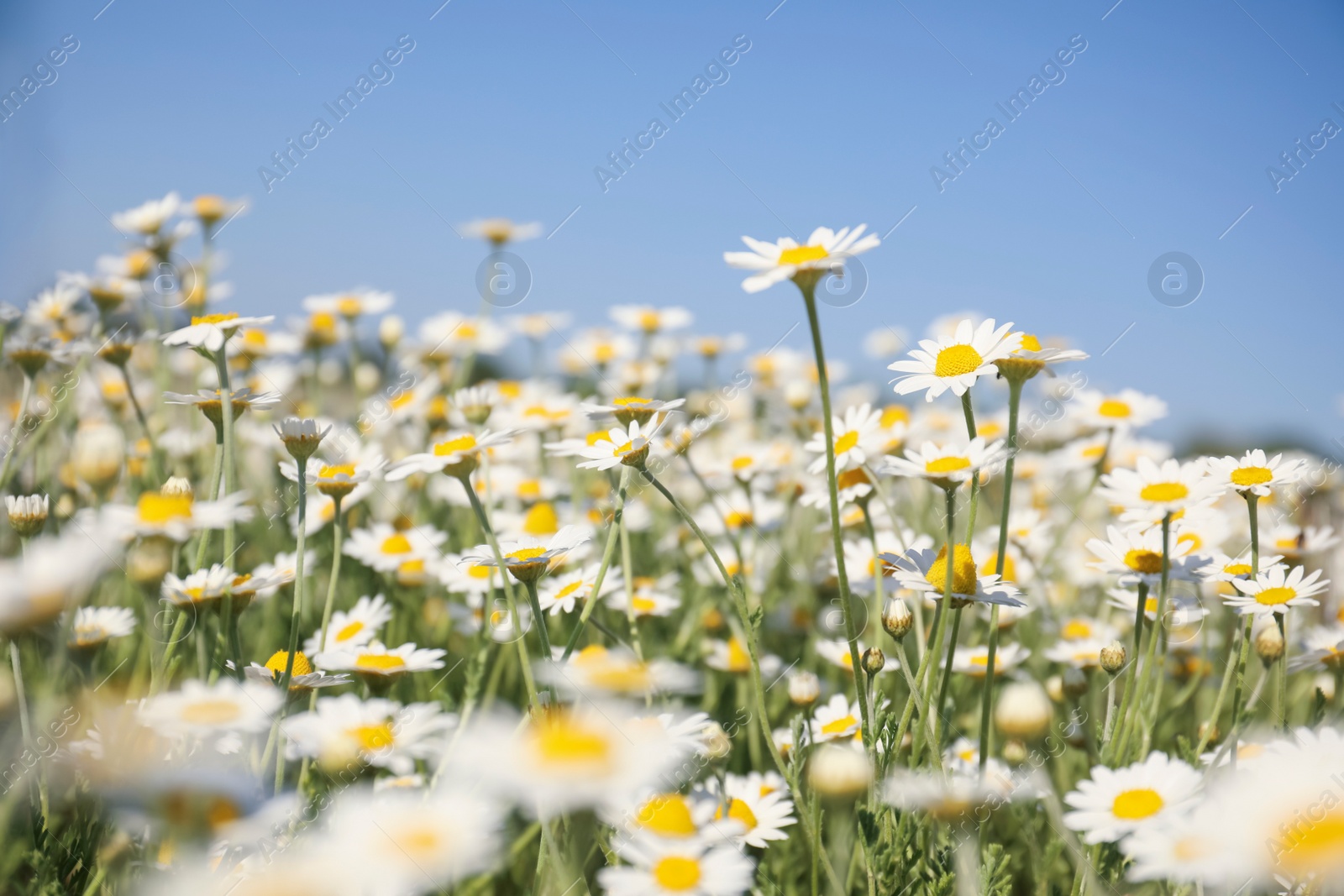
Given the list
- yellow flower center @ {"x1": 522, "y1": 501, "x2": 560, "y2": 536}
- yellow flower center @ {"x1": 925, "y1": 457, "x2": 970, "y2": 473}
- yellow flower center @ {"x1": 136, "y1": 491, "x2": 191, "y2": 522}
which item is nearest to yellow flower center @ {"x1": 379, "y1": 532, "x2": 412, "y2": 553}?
yellow flower center @ {"x1": 522, "y1": 501, "x2": 560, "y2": 536}

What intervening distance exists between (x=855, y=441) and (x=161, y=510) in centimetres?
105

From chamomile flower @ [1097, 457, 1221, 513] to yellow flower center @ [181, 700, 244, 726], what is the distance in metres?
1.15

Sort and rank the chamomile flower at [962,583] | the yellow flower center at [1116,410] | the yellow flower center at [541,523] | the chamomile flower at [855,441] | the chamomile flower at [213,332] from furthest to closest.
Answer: the yellow flower center at [1116,410] < the yellow flower center at [541,523] < the chamomile flower at [855,441] < the chamomile flower at [213,332] < the chamomile flower at [962,583]

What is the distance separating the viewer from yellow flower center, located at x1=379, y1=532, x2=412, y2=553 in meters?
1.94

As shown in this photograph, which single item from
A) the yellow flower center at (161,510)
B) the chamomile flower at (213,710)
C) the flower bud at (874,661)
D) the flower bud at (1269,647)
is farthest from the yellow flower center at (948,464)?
the yellow flower center at (161,510)

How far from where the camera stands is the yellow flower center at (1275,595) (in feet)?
3.89

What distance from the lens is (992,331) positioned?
45.0 inches

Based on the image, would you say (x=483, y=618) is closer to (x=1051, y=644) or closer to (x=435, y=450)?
(x=435, y=450)

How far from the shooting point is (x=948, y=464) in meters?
1.07

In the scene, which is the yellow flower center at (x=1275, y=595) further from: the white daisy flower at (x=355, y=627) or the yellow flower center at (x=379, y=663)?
the white daisy flower at (x=355, y=627)

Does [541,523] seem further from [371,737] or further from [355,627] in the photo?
[371,737]

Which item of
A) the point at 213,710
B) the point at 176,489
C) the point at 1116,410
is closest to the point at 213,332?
the point at 176,489

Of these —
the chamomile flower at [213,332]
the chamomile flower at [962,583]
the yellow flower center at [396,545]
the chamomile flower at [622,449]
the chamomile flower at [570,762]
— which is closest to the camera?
the chamomile flower at [570,762]

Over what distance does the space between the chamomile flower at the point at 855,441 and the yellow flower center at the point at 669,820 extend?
0.67 m
